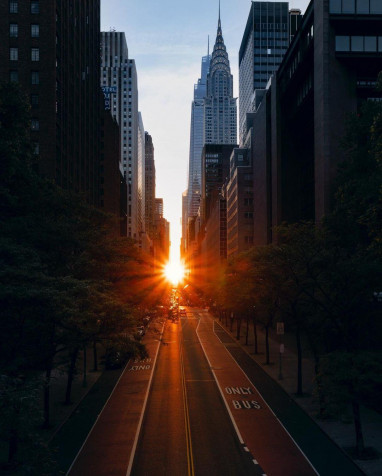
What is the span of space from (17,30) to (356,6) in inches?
1715

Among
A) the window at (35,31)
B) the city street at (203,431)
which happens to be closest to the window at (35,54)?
the window at (35,31)

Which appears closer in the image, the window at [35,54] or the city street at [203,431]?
the city street at [203,431]

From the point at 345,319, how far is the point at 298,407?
9.09 meters

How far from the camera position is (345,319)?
78.5 feet

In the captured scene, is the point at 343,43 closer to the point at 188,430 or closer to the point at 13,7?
the point at 13,7

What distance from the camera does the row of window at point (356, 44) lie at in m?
52.8

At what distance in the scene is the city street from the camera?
2041cm

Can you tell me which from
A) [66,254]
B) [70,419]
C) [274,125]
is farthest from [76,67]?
[70,419]

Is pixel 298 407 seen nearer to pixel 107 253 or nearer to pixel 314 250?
pixel 314 250

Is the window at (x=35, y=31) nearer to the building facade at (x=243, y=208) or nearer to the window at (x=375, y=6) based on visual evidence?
the window at (x=375, y=6)

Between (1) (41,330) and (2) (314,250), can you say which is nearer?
(1) (41,330)

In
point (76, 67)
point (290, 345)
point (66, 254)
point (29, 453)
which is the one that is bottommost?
point (290, 345)

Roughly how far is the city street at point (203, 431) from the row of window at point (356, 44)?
1387 inches

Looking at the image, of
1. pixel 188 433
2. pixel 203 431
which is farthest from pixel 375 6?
pixel 188 433
